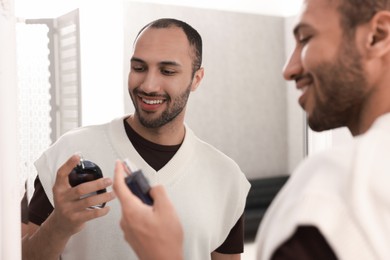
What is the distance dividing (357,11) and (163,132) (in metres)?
0.57

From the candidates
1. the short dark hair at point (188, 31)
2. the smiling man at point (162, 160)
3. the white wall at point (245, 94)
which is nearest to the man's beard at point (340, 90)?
the smiling man at point (162, 160)

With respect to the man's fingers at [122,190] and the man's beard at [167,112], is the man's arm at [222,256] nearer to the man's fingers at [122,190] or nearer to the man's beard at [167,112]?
the man's beard at [167,112]

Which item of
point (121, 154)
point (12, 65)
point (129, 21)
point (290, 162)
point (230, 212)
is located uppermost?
point (129, 21)

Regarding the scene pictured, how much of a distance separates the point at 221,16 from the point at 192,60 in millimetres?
2138

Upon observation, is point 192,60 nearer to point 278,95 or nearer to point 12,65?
point 12,65

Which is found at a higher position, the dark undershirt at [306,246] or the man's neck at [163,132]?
the man's neck at [163,132]

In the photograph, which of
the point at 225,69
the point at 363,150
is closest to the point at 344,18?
the point at 363,150

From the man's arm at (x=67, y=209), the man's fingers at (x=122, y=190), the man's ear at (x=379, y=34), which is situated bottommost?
the man's arm at (x=67, y=209)

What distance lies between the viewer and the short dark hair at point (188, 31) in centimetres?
98

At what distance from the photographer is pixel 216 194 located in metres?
0.93

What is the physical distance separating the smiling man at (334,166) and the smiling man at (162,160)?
0.36 m

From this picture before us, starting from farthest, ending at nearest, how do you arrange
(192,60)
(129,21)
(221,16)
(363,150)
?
(221,16), (129,21), (192,60), (363,150)

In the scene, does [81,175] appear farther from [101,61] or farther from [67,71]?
[101,61]

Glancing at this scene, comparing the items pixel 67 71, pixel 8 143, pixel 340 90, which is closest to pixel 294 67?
pixel 340 90
